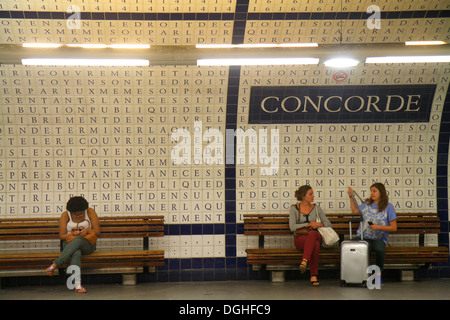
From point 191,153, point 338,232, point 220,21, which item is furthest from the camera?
point 191,153

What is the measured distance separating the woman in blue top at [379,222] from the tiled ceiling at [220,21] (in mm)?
2259

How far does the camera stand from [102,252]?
24.8 feet

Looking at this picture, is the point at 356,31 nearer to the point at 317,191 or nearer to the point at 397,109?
the point at 397,109

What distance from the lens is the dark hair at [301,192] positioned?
781 centimetres

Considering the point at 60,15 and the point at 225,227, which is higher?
the point at 60,15

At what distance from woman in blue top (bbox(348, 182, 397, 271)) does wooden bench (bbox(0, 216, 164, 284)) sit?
285cm

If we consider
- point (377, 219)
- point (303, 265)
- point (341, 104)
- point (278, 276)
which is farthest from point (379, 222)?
point (341, 104)

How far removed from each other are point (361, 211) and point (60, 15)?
498cm

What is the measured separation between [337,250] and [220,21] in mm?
3628

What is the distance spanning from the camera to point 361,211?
7.80 meters

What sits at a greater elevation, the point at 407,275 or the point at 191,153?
Answer: the point at 191,153

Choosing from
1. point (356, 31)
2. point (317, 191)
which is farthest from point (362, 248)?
point (356, 31)

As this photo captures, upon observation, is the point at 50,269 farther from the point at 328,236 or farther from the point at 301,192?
the point at 328,236

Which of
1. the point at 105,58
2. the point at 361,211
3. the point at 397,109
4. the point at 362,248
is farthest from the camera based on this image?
the point at 397,109
